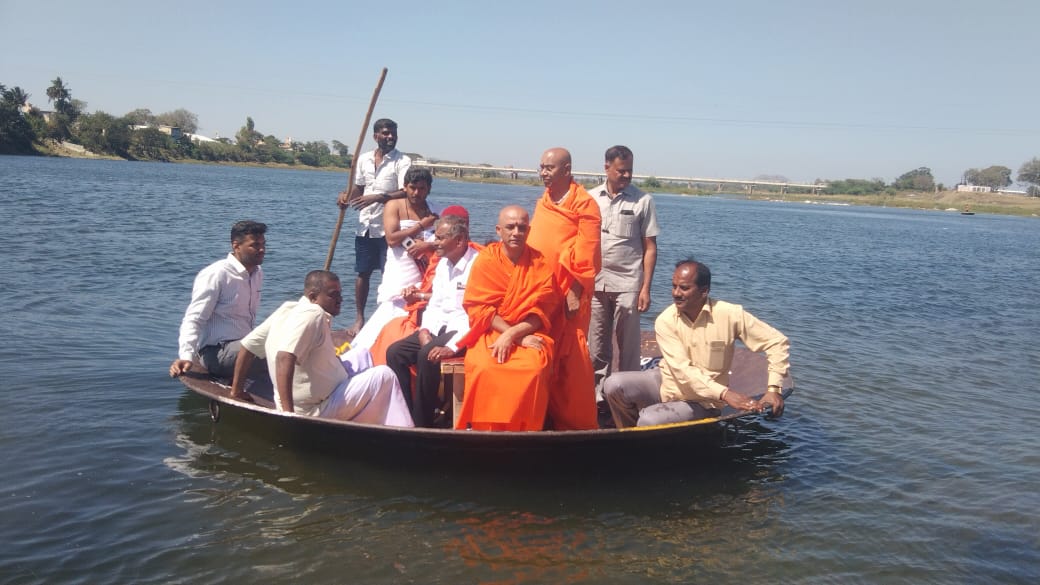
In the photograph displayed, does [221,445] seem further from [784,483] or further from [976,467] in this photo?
[976,467]

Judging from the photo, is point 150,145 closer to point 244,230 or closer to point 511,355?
point 244,230

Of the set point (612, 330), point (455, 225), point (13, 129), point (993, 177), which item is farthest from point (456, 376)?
point (993, 177)

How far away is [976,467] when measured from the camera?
255 inches

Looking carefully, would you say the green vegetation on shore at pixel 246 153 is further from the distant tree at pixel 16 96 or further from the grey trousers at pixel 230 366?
the grey trousers at pixel 230 366

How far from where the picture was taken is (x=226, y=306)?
20.5 feet

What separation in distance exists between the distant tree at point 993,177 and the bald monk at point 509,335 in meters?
136

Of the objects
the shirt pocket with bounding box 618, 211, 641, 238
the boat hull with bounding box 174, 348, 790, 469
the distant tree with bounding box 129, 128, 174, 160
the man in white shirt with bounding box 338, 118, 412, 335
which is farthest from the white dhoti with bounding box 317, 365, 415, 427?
the distant tree with bounding box 129, 128, 174, 160

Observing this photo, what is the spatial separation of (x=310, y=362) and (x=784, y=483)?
373 centimetres

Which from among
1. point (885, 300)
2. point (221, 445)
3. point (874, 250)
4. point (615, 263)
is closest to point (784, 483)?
point (615, 263)

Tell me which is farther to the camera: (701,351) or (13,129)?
(13,129)

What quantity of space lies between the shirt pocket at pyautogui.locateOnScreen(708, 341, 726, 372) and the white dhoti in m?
2.17

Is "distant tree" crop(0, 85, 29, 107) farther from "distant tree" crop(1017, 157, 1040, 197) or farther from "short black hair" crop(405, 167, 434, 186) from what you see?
"distant tree" crop(1017, 157, 1040, 197)

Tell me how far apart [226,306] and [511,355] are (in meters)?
2.69

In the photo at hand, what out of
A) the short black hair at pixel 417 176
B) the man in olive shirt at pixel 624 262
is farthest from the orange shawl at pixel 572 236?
the short black hair at pixel 417 176
